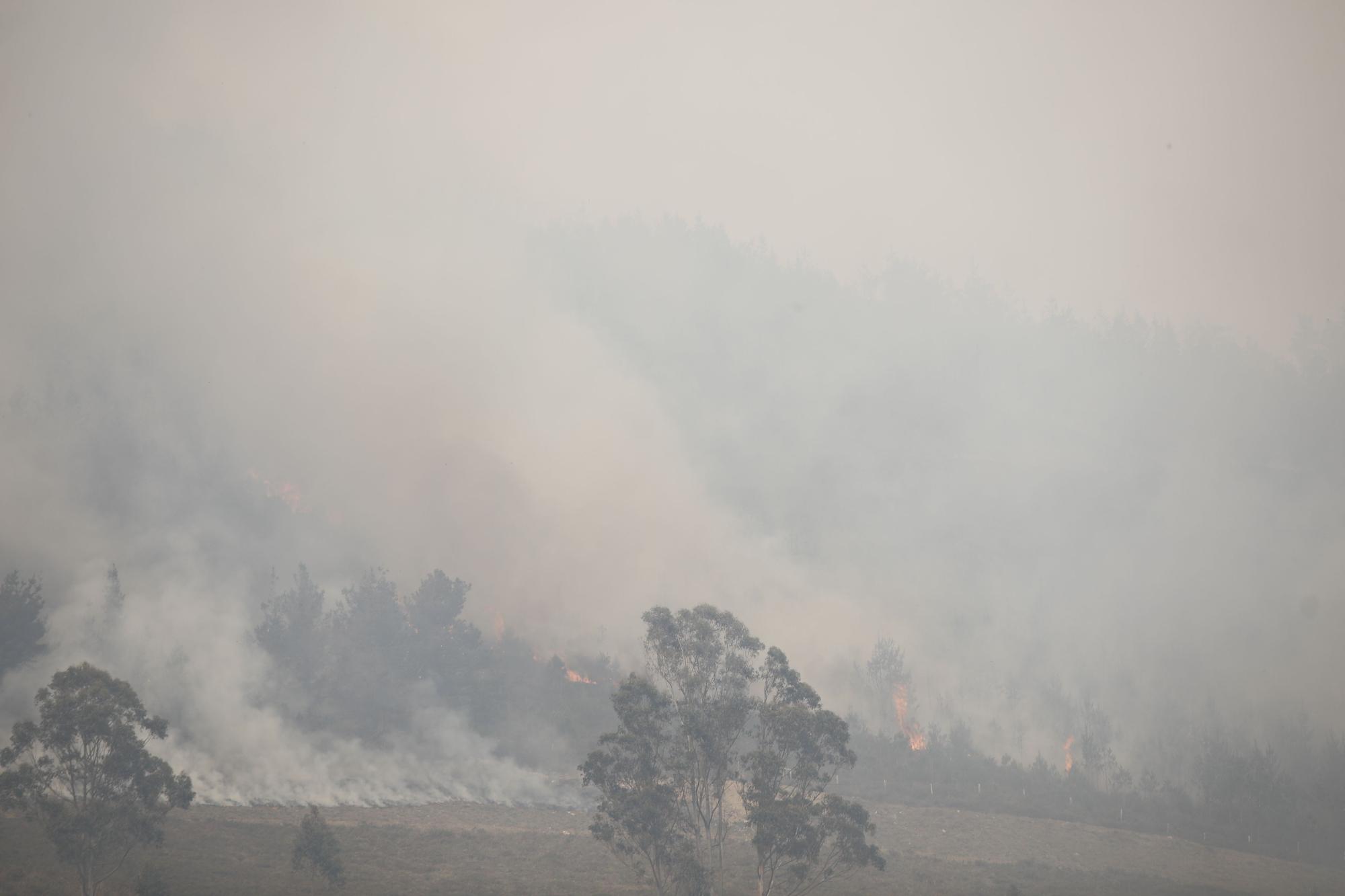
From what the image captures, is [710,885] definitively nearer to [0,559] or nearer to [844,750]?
[844,750]

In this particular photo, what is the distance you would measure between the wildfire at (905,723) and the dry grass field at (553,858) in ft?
102

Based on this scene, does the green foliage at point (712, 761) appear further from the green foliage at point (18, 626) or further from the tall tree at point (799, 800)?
the green foliage at point (18, 626)

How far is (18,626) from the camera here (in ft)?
281

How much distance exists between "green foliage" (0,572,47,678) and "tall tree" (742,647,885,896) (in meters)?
79.1

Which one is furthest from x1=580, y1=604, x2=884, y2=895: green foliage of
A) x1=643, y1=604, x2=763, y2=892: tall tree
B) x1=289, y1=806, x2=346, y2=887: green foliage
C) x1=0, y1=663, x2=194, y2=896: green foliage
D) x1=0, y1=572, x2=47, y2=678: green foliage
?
x1=0, y1=572, x2=47, y2=678: green foliage

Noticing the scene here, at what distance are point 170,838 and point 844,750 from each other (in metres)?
51.9

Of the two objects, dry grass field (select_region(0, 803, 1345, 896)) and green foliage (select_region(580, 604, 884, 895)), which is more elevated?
green foliage (select_region(580, 604, 884, 895))

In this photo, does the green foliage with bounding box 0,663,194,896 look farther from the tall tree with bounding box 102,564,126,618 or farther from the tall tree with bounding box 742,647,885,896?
the tall tree with bounding box 102,564,126,618

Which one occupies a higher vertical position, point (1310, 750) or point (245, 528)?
point (245, 528)

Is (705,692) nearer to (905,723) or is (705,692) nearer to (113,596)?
(113,596)

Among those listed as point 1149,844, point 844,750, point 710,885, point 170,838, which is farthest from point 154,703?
point 1149,844

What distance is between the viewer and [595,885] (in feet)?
211

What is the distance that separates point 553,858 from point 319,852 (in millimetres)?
21466

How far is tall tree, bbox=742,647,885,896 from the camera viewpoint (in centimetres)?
5116
